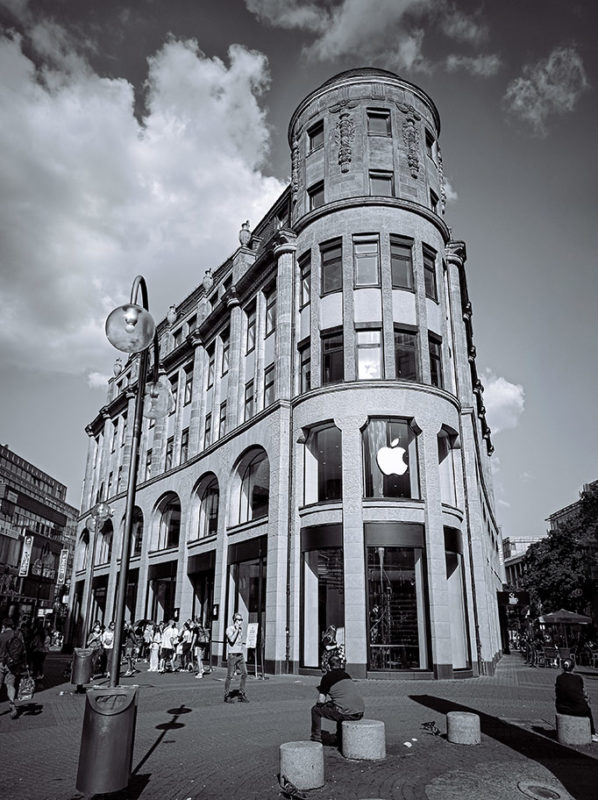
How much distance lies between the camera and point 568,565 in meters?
55.9

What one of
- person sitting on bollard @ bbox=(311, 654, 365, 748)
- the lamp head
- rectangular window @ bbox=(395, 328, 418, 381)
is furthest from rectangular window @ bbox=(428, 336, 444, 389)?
the lamp head

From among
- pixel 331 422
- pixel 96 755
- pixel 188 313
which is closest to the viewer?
pixel 96 755

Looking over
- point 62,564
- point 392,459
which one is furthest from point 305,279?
point 62,564

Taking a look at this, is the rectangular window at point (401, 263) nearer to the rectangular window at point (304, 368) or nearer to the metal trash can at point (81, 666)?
the rectangular window at point (304, 368)

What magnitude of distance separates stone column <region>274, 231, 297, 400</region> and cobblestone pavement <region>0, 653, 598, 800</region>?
13.7m

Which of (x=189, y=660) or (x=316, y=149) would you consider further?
(x=316, y=149)

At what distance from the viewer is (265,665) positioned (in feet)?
72.7

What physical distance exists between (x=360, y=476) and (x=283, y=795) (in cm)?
1583

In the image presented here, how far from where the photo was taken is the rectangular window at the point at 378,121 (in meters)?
28.7

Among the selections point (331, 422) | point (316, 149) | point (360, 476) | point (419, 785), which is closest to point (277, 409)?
point (331, 422)

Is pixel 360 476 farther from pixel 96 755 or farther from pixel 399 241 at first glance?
pixel 96 755

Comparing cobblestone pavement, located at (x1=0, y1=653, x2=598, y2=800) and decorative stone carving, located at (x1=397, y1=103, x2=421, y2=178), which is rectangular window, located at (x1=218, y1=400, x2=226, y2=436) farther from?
cobblestone pavement, located at (x1=0, y1=653, x2=598, y2=800)

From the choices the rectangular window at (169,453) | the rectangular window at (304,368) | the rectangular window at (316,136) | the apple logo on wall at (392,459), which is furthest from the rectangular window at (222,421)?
the rectangular window at (316,136)

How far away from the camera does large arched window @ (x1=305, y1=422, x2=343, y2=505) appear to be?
76.2 feet
